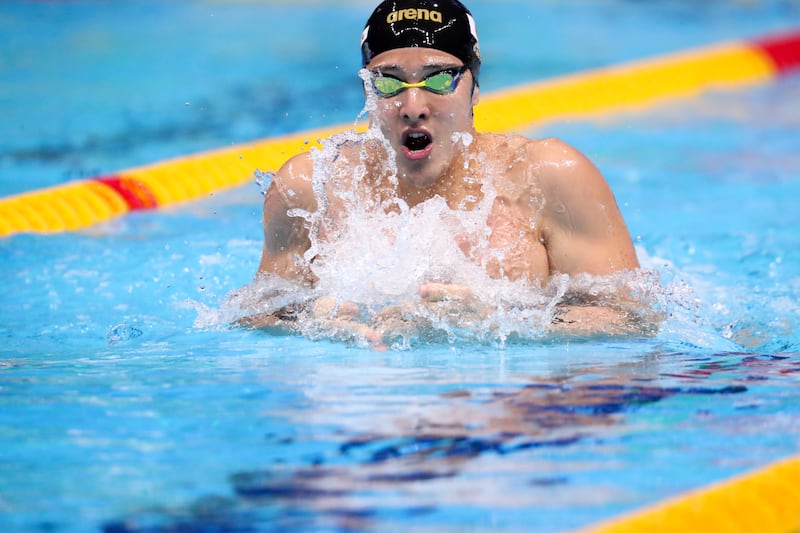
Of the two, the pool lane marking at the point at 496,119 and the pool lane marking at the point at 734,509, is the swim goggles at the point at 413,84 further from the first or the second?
the pool lane marking at the point at 734,509

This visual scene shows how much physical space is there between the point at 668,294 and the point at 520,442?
99 centimetres

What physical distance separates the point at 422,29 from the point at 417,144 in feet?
0.96

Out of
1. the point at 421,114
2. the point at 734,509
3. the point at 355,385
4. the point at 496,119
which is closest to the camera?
the point at 734,509

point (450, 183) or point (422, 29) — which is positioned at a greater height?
point (422, 29)

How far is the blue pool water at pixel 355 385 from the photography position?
6.64ft

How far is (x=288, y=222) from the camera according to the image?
2992 mm

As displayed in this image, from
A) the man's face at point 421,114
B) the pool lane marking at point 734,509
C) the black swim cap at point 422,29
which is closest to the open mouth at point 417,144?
the man's face at point 421,114

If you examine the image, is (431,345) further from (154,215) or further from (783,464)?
(154,215)

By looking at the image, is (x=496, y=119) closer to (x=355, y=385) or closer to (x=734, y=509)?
(x=355, y=385)

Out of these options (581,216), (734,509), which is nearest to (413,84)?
(581,216)

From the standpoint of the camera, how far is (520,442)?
2217mm

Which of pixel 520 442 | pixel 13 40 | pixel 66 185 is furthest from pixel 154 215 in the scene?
pixel 13 40

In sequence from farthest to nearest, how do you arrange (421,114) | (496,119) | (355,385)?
(496,119)
(421,114)
(355,385)

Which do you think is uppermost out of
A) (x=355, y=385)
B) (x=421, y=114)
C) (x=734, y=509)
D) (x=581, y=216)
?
(x=421, y=114)
